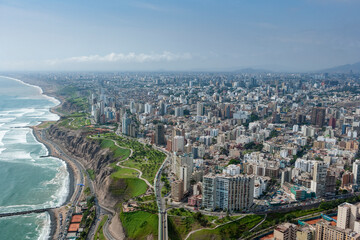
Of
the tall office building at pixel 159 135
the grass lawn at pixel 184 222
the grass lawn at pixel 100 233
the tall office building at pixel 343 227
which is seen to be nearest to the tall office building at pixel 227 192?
the grass lawn at pixel 184 222

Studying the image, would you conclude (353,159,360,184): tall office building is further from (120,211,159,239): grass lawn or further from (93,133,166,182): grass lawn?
(120,211,159,239): grass lawn

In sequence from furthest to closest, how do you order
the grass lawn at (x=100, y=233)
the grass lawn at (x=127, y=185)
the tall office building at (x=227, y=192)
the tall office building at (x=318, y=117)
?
the tall office building at (x=318, y=117) < the grass lawn at (x=127, y=185) < the tall office building at (x=227, y=192) < the grass lawn at (x=100, y=233)

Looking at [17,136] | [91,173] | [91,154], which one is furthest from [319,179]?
[17,136]

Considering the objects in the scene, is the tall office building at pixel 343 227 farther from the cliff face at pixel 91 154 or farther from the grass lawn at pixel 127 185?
the cliff face at pixel 91 154

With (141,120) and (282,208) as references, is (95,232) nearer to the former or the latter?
(282,208)

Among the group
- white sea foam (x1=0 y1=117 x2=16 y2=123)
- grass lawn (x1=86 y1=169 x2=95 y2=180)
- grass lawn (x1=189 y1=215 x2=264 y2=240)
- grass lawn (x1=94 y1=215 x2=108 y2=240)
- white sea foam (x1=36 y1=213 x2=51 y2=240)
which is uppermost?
grass lawn (x1=189 y1=215 x2=264 y2=240)

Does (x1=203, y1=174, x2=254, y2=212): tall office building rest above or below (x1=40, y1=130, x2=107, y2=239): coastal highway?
above

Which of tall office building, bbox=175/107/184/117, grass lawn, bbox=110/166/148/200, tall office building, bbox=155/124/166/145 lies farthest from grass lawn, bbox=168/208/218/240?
tall office building, bbox=175/107/184/117
